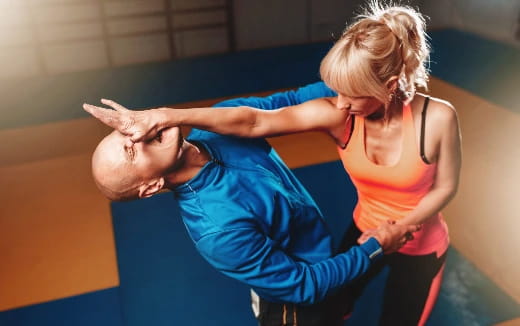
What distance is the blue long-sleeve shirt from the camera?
59.9 inches

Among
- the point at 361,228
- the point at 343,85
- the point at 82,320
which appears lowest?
the point at 82,320

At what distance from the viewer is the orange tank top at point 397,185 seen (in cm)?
171

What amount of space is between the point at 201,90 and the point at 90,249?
114 inches

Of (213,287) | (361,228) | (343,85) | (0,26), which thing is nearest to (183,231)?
(213,287)

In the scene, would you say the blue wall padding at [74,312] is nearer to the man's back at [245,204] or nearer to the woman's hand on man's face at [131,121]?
the man's back at [245,204]

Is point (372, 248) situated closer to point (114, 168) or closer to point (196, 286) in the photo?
point (114, 168)

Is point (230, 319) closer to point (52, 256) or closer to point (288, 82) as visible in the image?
point (52, 256)

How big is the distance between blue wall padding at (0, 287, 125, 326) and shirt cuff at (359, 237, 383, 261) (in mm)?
1698

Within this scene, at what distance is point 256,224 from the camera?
5.16 ft

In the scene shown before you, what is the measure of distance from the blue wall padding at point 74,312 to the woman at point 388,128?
1.55 metres

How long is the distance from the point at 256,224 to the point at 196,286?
1.59 metres

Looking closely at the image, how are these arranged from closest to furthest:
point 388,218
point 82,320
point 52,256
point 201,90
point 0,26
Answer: point 388,218
point 82,320
point 52,256
point 201,90
point 0,26

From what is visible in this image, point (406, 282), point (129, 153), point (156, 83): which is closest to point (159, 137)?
point (129, 153)

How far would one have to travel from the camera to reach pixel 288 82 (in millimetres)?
5898
